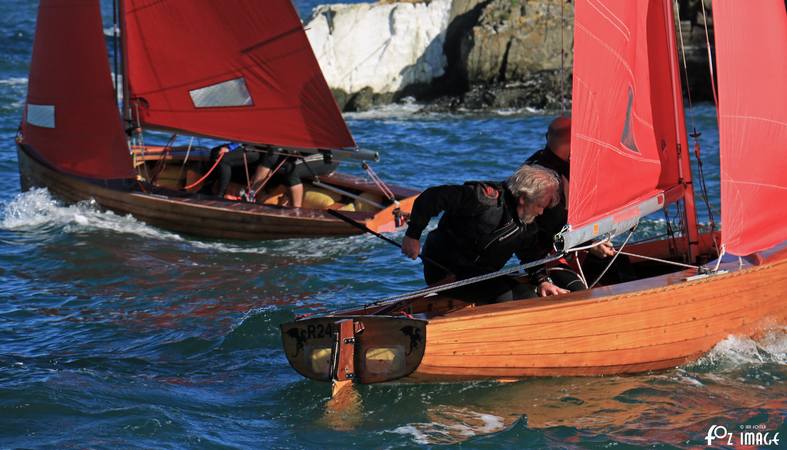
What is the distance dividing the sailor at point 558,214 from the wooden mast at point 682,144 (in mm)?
510

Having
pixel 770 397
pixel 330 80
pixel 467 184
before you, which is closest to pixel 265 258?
pixel 467 184

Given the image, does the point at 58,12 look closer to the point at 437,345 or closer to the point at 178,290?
the point at 178,290

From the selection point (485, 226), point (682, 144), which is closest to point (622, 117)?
point (682, 144)

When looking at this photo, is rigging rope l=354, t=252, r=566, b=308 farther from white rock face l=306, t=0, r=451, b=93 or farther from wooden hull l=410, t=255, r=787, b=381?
white rock face l=306, t=0, r=451, b=93

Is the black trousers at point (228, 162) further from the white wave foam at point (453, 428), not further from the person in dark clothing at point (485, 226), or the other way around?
the white wave foam at point (453, 428)

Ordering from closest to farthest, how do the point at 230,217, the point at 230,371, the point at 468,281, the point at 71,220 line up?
the point at 468,281
the point at 230,371
the point at 230,217
the point at 71,220

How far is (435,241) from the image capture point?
21.0ft

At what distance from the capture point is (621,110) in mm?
6055

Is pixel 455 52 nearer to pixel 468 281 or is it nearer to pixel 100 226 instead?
pixel 100 226

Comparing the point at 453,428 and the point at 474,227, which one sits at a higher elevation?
the point at 474,227

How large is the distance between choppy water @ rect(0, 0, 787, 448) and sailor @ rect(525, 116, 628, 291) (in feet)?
2.15

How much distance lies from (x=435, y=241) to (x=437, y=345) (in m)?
0.89

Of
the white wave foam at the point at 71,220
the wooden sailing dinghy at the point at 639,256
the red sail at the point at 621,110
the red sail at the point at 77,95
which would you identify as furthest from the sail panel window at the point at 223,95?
the red sail at the point at 621,110

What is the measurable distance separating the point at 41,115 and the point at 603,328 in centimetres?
780
